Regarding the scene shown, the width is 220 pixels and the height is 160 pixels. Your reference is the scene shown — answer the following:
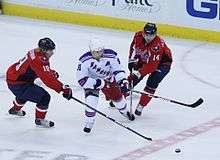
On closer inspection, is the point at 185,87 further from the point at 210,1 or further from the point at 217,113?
the point at 210,1

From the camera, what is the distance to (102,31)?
1204 centimetres

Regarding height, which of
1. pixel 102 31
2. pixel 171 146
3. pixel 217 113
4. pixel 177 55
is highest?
pixel 102 31

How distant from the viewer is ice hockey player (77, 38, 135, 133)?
24.1ft

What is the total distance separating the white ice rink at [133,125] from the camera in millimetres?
7000

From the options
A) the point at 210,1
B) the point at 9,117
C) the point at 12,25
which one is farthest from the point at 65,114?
the point at 12,25

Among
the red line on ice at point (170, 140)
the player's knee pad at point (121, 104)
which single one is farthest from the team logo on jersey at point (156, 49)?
the red line on ice at point (170, 140)

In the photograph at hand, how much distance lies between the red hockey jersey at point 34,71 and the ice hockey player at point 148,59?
0.86 metres

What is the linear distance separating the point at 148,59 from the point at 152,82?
0.84 ft

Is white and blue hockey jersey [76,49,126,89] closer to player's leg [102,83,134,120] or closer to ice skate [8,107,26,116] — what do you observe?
player's leg [102,83,134,120]

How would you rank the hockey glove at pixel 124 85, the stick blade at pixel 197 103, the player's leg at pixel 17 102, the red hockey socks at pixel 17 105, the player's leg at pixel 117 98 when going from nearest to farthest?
the hockey glove at pixel 124 85, the player's leg at pixel 17 102, the player's leg at pixel 117 98, the red hockey socks at pixel 17 105, the stick blade at pixel 197 103

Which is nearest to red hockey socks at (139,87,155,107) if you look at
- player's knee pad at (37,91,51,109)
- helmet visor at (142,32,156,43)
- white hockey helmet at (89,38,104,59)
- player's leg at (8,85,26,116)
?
helmet visor at (142,32,156,43)

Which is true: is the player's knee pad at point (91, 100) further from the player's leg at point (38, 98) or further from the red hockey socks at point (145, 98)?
the red hockey socks at point (145, 98)

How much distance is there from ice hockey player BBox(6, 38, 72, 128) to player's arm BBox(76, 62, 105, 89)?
156 millimetres

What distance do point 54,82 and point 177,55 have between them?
3596 mm
